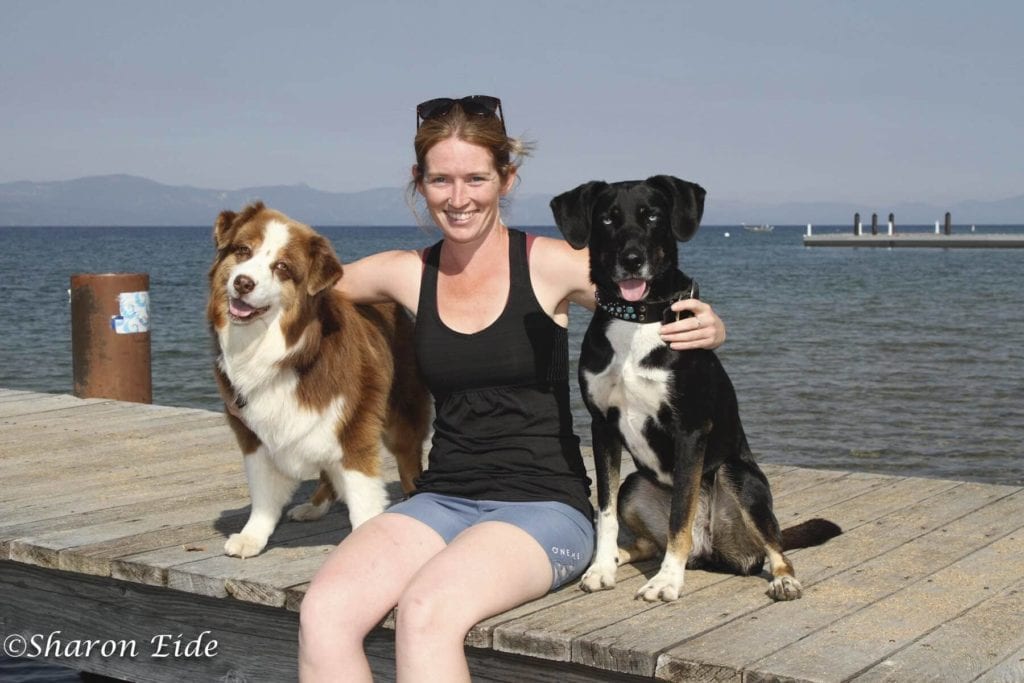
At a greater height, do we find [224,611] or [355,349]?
[355,349]

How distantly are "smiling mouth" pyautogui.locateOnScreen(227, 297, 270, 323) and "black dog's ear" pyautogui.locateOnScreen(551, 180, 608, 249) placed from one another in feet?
3.35

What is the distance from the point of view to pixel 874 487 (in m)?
5.07

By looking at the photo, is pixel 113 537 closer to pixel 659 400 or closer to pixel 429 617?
pixel 429 617

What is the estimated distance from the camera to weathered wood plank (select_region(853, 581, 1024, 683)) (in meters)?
2.83

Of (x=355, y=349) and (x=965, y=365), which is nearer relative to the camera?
(x=355, y=349)

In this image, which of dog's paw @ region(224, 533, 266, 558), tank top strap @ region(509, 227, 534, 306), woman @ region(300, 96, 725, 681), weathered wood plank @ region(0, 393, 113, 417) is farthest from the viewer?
weathered wood plank @ region(0, 393, 113, 417)

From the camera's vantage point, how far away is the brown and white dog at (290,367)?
3.74 metres

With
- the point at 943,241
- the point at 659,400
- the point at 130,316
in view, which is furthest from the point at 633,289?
the point at 943,241

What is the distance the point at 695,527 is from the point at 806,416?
7.75m

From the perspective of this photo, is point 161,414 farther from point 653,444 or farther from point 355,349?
point 653,444

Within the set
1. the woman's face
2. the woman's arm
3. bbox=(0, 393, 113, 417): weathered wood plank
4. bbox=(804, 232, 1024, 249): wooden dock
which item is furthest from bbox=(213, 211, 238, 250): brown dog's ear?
bbox=(804, 232, 1024, 249): wooden dock

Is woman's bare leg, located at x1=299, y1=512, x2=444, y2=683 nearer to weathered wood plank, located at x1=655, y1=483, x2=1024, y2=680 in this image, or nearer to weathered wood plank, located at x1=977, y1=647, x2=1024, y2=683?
weathered wood plank, located at x1=655, y1=483, x2=1024, y2=680

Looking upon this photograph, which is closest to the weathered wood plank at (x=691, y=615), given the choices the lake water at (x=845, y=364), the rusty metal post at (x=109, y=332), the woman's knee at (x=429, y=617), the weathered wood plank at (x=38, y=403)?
the woman's knee at (x=429, y=617)

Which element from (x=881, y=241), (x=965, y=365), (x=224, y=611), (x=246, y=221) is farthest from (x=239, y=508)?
(x=881, y=241)
